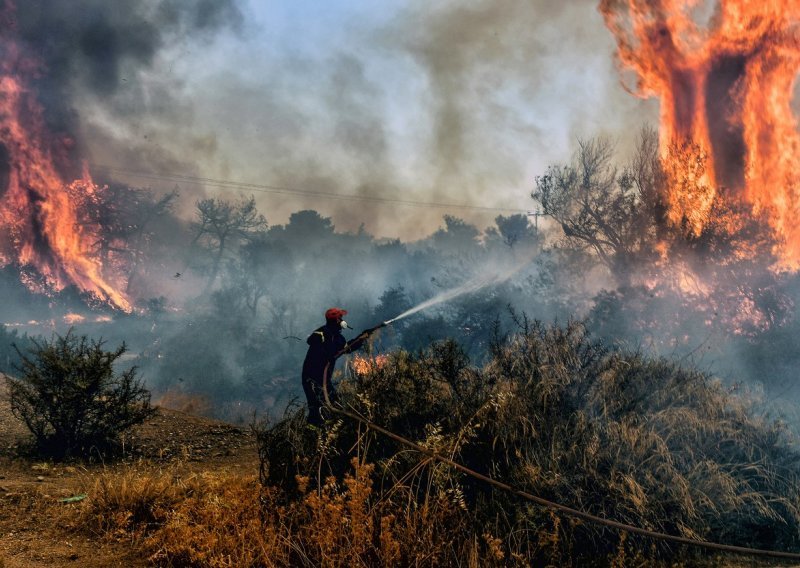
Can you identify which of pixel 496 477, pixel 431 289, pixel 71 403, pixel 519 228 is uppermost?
pixel 519 228

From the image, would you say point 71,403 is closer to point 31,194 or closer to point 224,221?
point 31,194

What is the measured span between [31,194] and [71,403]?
115 ft

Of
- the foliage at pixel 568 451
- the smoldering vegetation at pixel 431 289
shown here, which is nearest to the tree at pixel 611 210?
the smoldering vegetation at pixel 431 289

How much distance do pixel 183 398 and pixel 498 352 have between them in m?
18.9

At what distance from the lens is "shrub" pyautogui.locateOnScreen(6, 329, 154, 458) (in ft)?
27.1

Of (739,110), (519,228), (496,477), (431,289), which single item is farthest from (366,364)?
(519,228)

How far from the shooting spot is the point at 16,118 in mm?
35406

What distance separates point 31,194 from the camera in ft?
117

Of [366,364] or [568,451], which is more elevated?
[366,364]

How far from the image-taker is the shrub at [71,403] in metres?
8.26

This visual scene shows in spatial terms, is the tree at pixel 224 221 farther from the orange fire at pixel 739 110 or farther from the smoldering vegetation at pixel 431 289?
the orange fire at pixel 739 110

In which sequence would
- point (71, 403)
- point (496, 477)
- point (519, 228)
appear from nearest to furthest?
point (496, 477), point (71, 403), point (519, 228)

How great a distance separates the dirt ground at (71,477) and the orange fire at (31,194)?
29.1 metres

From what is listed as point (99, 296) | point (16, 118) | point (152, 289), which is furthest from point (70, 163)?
point (152, 289)
